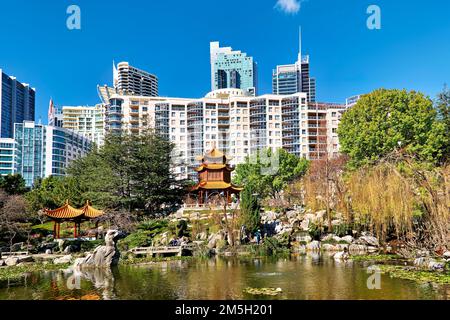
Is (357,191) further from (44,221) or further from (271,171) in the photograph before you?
(44,221)

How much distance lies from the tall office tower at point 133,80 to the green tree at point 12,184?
78100 millimetres

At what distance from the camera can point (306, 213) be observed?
23.7m

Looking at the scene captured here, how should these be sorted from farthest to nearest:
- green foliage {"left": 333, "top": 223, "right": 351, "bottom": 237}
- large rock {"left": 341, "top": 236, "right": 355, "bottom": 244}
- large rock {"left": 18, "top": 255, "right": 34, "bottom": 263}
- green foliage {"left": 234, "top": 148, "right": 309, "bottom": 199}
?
green foliage {"left": 234, "top": 148, "right": 309, "bottom": 199} < green foliage {"left": 333, "top": 223, "right": 351, "bottom": 237} < large rock {"left": 341, "top": 236, "right": 355, "bottom": 244} < large rock {"left": 18, "top": 255, "right": 34, "bottom": 263}

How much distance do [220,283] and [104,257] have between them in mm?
6855

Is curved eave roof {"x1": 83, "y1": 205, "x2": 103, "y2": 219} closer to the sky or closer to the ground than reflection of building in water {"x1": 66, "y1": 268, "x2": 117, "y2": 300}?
closer to the sky

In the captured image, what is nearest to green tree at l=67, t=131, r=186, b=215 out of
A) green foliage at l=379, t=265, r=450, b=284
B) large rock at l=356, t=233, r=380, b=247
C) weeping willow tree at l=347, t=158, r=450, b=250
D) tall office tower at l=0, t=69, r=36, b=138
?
large rock at l=356, t=233, r=380, b=247

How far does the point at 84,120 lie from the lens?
10669 cm

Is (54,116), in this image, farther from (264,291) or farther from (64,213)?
(264,291)

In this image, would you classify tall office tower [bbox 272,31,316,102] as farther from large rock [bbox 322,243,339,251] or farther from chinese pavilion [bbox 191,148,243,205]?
large rock [bbox 322,243,339,251]

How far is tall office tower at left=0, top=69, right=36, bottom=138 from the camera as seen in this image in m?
103

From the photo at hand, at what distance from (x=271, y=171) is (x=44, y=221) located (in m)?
20.8

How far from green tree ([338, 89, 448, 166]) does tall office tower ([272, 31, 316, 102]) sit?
94811mm

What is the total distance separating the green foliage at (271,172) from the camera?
36.8 metres

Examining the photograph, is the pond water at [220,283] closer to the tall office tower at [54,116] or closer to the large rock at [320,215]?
the large rock at [320,215]
